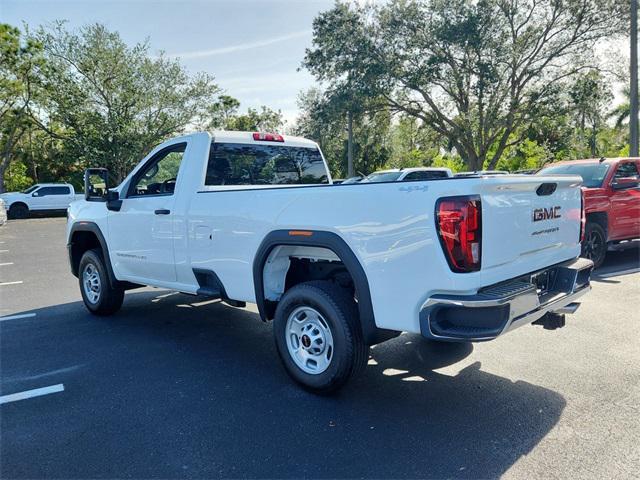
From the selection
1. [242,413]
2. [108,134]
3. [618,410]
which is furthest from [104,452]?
[108,134]

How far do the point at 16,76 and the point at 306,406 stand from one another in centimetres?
3166

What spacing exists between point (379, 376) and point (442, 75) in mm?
20598

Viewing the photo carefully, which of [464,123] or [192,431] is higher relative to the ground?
[464,123]

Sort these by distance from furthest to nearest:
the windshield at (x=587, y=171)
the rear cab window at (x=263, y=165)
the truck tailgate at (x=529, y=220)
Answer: the windshield at (x=587, y=171), the rear cab window at (x=263, y=165), the truck tailgate at (x=529, y=220)

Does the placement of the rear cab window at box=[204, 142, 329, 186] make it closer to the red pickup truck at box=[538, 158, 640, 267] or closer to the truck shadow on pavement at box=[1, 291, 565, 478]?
the truck shadow on pavement at box=[1, 291, 565, 478]

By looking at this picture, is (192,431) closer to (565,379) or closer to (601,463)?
(601,463)

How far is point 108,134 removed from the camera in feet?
95.1

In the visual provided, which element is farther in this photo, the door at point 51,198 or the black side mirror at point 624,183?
the door at point 51,198

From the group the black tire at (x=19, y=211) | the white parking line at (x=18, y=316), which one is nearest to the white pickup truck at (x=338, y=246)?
the white parking line at (x=18, y=316)

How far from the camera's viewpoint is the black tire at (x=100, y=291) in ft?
20.0

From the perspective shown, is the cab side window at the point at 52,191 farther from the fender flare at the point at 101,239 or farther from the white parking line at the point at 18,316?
the fender flare at the point at 101,239

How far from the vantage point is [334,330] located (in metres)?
3.63

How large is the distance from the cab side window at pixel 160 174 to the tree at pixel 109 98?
84.6 feet

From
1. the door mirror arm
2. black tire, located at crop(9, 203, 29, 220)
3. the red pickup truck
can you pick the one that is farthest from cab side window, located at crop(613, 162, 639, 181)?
black tire, located at crop(9, 203, 29, 220)
